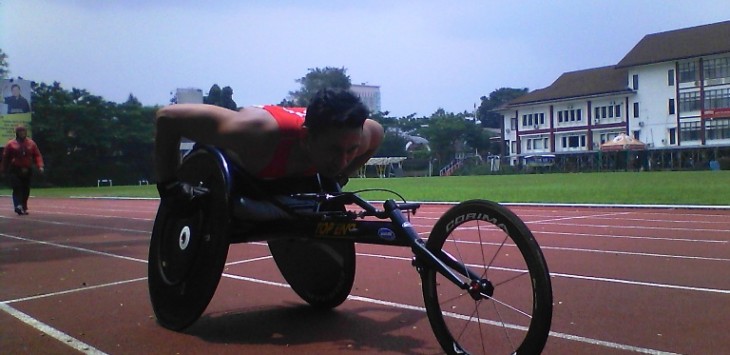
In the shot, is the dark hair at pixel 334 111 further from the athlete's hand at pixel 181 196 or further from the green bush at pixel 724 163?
the green bush at pixel 724 163

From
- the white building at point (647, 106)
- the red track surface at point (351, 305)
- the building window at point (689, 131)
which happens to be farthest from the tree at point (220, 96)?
the building window at point (689, 131)

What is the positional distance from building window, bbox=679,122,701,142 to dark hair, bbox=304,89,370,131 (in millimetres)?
59839

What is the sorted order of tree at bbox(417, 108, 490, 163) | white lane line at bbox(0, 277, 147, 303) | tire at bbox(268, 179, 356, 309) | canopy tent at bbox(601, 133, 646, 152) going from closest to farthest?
tire at bbox(268, 179, 356, 309)
white lane line at bbox(0, 277, 147, 303)
canopy tent at bbox(601, 133, 646, 152)
tree at bbox(417, 108, 490, 163)

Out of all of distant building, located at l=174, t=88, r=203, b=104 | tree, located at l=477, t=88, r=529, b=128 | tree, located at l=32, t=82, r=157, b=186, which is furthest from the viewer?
tree, located at l=477, t=88, r=529, b=128

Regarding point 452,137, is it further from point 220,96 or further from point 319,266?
point 319,266

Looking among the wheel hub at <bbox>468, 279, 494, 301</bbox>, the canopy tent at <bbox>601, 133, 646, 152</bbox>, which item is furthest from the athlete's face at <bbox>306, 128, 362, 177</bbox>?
the canopy tent at <bbox>601, 133, 646, 152</bbox>

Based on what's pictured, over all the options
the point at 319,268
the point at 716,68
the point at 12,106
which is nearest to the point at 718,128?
the point at 716,68

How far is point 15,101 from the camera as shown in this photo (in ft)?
116

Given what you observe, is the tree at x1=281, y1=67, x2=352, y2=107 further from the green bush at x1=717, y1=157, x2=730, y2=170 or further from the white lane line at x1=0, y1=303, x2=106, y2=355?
the green bush at x1=717, y1=157, x2=730, y2=170

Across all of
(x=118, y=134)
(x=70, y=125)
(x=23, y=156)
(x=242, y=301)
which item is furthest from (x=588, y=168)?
(x=242, y=301)

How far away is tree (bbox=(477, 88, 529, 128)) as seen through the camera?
273 feet

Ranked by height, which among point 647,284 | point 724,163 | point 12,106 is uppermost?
point 12,106

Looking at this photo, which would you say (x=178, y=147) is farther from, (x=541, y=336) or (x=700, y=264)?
(x=700, y=264)

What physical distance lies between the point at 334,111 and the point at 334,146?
212mm
